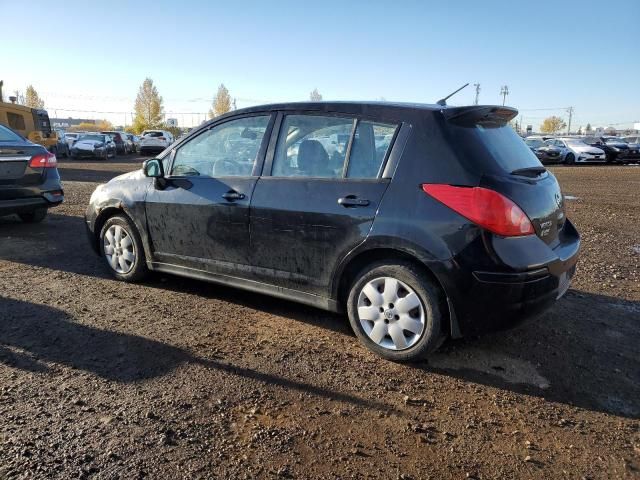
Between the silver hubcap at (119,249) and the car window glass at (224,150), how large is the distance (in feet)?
→ 2.88

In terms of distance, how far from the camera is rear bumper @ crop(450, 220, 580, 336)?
10.0ft

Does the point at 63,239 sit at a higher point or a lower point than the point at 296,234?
lower

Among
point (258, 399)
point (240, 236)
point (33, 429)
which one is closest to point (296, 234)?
point (240, 236)

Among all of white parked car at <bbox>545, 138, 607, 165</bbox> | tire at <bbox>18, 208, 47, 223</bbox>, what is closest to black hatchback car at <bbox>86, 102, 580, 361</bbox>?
tire at <bbox>18, 208, 47, 223</bbox>

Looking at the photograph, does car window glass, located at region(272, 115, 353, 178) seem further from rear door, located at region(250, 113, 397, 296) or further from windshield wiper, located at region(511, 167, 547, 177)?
windshield wiper, located at region(511, 167, 547, 177)

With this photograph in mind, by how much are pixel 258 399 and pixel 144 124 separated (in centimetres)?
7257

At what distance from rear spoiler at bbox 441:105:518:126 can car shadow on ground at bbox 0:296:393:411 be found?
187cm

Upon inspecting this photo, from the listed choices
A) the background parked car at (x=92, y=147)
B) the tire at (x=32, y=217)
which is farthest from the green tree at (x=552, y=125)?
the tire at (x=32, y=217)

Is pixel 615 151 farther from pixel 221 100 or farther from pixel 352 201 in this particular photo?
pixel 221 100

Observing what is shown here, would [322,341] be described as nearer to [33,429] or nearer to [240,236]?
[240,236]

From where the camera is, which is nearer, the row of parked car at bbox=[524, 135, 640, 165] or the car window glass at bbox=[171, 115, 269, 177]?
the car window glass at bbox=[171, 115, 269, 177]

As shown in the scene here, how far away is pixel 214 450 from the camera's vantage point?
247cm

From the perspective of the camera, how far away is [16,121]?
19.9 meters

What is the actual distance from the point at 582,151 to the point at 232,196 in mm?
28103
